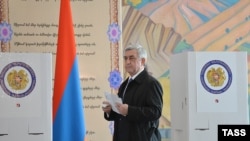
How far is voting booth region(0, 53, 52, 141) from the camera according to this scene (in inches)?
124

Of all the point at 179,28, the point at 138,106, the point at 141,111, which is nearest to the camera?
the point at 141,111

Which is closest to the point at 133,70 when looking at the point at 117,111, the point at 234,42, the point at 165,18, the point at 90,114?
the point at 117,111

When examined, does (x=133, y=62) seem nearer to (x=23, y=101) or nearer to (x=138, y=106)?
(x=138, y=106)

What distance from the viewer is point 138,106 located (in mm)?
3135

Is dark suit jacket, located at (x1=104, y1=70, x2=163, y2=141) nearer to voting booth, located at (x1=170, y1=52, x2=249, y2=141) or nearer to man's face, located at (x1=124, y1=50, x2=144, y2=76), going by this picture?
man's face, located at (x1=124, y1=50, x2=144, y2=76)

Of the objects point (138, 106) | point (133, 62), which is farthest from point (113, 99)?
point (133, 62)

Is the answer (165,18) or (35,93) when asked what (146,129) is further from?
(165,18)

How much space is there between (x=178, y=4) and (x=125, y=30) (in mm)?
658

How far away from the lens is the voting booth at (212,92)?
3.15 m

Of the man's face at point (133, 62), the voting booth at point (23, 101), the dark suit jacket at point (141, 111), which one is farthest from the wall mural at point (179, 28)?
Result: the voting booth at point (23, 101)

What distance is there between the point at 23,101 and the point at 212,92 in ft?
4.56

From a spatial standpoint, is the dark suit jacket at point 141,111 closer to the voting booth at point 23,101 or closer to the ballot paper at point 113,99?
the ballot paper at point 113,99

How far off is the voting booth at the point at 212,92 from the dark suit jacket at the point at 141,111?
24cm

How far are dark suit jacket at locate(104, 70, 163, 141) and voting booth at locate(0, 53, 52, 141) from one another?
566 mm
